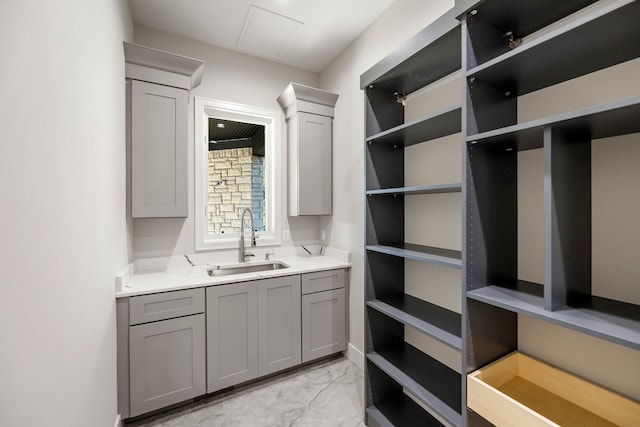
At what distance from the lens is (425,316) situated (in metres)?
1.63

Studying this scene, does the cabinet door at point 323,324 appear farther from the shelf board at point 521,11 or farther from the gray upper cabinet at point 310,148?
the shelf board at point 521,11

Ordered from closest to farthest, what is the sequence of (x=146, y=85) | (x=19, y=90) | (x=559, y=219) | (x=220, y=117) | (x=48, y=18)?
(x=19, y=90) → (x=48, y=18) → (x=559, y=219) → (x=146, y=85) → (x=220, y=117)

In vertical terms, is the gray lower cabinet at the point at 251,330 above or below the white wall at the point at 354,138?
below

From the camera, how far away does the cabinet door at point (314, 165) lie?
109 inches

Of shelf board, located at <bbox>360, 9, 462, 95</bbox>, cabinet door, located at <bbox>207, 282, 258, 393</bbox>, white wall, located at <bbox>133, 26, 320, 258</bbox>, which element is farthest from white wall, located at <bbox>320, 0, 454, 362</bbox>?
cabinet door, located at <bbox>207, 282, 258, 393</bbox>

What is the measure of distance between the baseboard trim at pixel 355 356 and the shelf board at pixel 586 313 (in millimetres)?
1608

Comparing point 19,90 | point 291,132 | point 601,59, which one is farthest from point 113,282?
point 601,59

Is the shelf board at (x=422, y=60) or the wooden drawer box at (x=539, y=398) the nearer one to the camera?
the wooden drawer box at (x=539, y=398)

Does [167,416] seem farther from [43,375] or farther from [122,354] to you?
[43,375]

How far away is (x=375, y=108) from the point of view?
6.25 ft

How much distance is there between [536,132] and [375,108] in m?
1.06

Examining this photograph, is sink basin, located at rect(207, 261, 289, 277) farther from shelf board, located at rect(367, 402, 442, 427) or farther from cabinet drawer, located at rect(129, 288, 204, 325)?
shelf board, located at rect(367, 402, 442, 427)

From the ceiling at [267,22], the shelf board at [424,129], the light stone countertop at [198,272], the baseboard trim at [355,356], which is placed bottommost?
the baseboard trim at [355,356]

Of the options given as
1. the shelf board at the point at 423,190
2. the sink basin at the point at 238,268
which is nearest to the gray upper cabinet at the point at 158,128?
the sink basin at the point at 238,268
